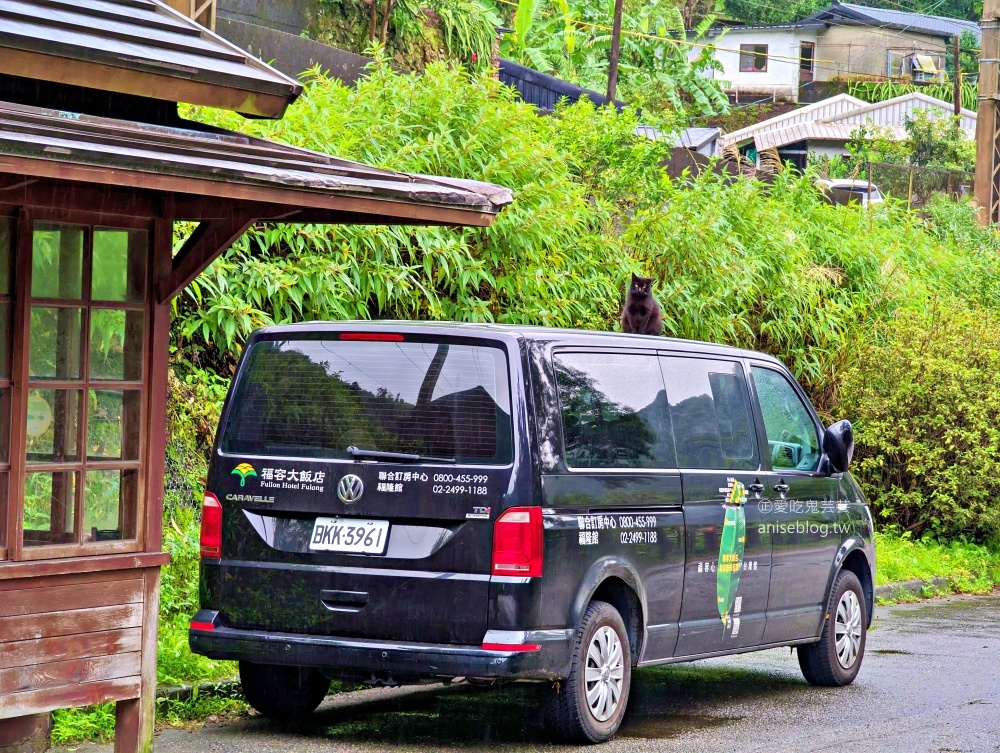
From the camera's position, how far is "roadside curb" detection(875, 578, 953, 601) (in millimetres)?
12578

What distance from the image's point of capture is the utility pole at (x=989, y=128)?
22641 millimetres

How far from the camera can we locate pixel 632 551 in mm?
6797

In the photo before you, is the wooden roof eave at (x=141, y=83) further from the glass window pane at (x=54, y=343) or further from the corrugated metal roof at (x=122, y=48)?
the glass window pane at (x=54, y=343)

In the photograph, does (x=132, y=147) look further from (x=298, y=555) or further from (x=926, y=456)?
(x=926, y=456)

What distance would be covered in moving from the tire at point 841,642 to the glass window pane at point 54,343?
497cm

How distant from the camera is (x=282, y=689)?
7.08m

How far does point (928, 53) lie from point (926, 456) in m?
47.8

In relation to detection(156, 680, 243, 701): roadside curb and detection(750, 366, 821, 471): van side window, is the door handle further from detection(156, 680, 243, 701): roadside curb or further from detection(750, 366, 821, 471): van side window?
detection(750, 366, 821, 471): van side window

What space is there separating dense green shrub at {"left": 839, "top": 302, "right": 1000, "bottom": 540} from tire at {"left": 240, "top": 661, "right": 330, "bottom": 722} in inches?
344

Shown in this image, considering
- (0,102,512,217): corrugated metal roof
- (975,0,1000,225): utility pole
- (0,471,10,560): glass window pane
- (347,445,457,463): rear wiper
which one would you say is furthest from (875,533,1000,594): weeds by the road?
(975,0,1000,225): utility pole

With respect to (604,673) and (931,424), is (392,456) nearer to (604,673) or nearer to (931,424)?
(604,673)

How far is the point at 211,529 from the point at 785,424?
3.62 metres

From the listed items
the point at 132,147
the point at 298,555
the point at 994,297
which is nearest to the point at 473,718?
the point at 298,555

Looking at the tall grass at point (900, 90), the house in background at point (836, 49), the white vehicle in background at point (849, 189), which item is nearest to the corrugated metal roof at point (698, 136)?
the white vehicle in background at point (849, 189)
